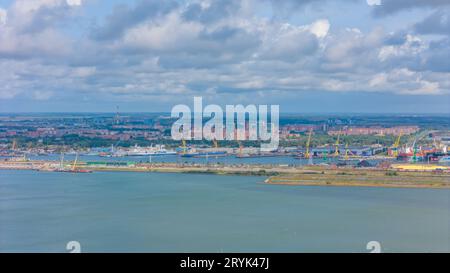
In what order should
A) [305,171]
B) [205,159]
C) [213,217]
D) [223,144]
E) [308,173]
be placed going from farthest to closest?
[223,144] → [205,159] → [305,171] → [308,173] → [213,217]

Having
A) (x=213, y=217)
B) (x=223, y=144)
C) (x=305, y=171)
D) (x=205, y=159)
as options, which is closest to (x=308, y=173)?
(x=305, y=171)

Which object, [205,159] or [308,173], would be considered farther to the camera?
[205,159]

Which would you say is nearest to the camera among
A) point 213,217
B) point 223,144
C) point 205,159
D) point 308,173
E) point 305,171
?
point 213,217

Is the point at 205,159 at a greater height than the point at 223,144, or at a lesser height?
lesser

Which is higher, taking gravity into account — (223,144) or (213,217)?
(223,144)

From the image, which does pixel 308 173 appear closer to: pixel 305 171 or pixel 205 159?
pixel 305 171

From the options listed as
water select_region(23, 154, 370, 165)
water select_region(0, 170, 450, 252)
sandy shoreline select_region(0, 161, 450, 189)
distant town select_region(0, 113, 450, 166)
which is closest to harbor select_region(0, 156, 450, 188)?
sandy shoreline select_region(0, 161, 450, 189)

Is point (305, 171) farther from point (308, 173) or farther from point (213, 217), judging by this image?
point (213, 217)

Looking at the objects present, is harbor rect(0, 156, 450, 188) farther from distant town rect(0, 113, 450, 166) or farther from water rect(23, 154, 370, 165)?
distant town rect(0, 113, 450, 166)
